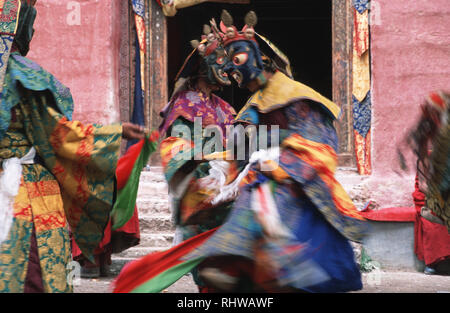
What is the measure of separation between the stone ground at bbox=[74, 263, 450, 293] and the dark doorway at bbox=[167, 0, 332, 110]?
17.6ft

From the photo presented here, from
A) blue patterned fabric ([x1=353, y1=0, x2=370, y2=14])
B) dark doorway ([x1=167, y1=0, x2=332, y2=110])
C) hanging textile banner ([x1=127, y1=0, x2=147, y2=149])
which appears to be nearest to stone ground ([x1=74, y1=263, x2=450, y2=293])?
hanging textile banner ([x1=127, y1=0, x2=147, y2=149])

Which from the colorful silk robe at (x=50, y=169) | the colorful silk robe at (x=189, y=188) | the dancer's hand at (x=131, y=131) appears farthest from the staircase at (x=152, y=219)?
the dancer's hand at (x=131, y=131)

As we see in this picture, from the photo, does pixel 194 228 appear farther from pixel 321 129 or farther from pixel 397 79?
pixel 397 79

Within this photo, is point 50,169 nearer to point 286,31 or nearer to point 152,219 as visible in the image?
point 152,219

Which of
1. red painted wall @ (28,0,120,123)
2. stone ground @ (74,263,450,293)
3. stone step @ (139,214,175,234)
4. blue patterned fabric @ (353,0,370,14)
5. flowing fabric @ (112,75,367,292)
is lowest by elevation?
stone ground @ (74,263,450,293)

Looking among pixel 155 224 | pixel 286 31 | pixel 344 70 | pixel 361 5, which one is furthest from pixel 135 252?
pixel 286 31

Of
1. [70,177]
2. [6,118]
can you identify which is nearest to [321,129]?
[70,177]

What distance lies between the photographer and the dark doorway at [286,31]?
36.0ft

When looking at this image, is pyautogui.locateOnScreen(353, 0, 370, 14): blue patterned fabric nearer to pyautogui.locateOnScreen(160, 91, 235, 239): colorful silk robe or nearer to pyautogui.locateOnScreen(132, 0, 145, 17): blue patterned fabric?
pyautogui.locateOnScreen(132, 0, 145, 17): blue patterned fabric

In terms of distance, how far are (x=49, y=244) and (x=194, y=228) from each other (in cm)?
121

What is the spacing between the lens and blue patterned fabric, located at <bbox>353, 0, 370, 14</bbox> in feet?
24.5

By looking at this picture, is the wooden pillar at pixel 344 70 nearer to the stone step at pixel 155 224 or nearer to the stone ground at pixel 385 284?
the stone ground at pixel 385 284

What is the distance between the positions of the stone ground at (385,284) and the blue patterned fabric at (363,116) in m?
1.97

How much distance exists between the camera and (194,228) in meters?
4.14
